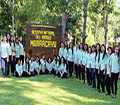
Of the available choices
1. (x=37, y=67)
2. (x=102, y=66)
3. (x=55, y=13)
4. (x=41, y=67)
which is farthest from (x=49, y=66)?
(x=55, y=13)

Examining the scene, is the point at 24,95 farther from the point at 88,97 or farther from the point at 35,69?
the point at 35,69

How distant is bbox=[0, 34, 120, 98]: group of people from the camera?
6230mm

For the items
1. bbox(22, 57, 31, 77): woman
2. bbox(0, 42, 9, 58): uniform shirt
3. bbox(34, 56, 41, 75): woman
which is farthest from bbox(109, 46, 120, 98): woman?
bbox(34, 56, 41, 75): woman

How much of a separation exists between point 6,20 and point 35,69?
12.4m

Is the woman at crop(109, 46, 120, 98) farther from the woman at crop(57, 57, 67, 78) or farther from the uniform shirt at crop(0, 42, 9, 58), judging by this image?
the uniform shirt at crop(0, 42, 9, 58)

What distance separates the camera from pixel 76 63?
8.95m

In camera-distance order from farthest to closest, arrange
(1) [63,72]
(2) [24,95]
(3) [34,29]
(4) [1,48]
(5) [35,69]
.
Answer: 1. (3) [34,29]
2. (5) [35,69]
3. (1) [63,72]
4. (4) [1,48]
5. (2) [24,95]

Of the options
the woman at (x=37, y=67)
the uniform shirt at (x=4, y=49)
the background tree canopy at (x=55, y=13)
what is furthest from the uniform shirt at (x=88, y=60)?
the background tree canopy at (x=55, y=13)

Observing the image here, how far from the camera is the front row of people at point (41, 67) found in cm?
899

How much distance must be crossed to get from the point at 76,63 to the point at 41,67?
7.84 feet

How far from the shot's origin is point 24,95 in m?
5.59

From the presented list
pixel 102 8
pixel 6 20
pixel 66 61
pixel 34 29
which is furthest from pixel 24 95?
pixel 6 20

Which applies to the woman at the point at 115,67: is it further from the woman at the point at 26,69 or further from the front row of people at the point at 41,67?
the woman at the point at 26,69

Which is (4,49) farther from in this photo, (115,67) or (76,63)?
(115,67)
